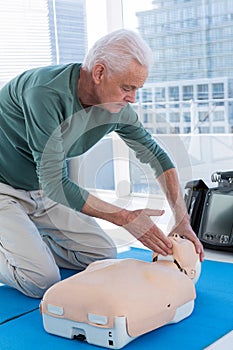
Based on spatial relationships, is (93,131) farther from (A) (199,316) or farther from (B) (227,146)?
(B) (227,146)

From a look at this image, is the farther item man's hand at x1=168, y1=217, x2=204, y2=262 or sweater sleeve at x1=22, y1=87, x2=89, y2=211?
man's hand at x1=168, y1=217, x2=204, y2=262

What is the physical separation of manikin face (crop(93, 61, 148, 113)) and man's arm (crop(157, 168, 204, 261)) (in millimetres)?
453

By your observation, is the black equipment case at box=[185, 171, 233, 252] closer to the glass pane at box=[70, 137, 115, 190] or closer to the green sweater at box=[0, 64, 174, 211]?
the green sweater at box=[0, 64, 174, 211]

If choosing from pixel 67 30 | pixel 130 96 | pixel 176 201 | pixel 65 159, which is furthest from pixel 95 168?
pixel 130 96

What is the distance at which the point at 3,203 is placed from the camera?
106 inches

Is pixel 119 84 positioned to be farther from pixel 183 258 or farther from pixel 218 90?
pixel 218 90

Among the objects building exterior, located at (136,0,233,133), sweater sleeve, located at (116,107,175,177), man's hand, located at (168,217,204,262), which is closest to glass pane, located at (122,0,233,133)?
building exterior, located at (136,0,233,133)

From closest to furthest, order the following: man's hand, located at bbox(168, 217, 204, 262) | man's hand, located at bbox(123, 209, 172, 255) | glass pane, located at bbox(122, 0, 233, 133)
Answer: man's hand, located at bbox(123, 209, 172, 255) → man's hand, located at bbox(168, 217, 204, 262) → glass pane, located at bbox(122, 0, 233, 133)

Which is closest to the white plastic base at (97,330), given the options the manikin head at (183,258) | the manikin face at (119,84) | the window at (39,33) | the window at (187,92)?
the manikin head at (183,258)

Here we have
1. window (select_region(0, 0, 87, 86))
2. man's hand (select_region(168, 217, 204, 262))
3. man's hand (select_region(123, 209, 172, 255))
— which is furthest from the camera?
window (select_region(0, 0, 87, 86))

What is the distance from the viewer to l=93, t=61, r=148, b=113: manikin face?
2220 mm

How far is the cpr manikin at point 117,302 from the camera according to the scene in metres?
1.94

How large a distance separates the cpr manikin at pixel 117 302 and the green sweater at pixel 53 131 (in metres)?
0.31

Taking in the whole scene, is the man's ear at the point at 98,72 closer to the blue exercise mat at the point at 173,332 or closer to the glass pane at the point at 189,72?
the blue exercise mat at the point at 173,332
